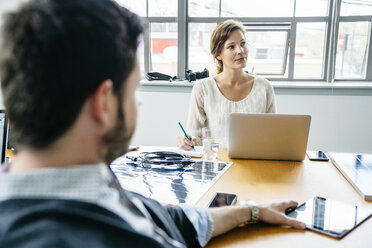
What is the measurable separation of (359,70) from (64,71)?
3.48m

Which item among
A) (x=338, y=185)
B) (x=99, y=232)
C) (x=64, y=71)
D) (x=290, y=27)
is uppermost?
(x=290, y=27)

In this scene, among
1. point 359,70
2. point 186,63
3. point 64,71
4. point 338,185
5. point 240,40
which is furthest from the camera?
point 186,63

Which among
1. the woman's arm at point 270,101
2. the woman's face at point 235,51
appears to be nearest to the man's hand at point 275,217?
the woman's arm at point 270,101

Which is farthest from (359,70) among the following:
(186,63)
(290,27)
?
(186,63)

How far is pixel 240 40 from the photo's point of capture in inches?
88.7

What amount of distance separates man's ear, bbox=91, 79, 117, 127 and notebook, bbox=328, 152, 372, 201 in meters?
0.98

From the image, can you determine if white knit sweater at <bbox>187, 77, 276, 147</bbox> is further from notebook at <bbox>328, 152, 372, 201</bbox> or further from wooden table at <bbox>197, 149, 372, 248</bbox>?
notebook at <bbox>328, 152, 372, 201</bbox>

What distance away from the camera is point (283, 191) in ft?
3.98

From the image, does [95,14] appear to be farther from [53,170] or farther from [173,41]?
[173,41]

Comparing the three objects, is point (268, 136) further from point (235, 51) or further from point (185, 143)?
point (235, 51)

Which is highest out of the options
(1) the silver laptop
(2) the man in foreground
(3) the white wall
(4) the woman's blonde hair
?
(4) the woman's blonde hair

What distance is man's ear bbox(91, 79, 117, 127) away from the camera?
1.74 feet

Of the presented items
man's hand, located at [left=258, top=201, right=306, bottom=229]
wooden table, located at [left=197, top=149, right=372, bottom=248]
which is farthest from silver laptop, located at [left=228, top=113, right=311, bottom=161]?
man's hand, located at [left=258, top=201, right=306, bottom=229]

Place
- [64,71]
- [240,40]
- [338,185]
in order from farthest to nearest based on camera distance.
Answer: [240,40] < [338,185] < [64,71]
